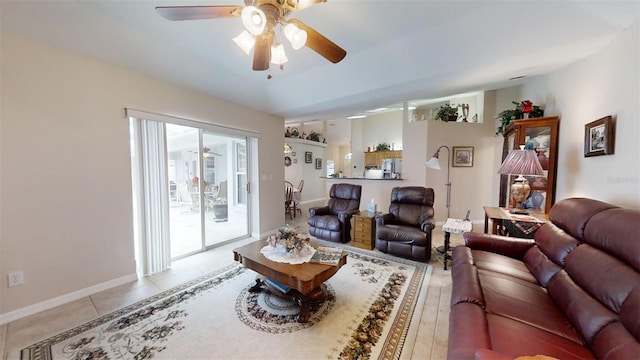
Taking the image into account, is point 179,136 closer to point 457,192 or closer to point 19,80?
point 19,80

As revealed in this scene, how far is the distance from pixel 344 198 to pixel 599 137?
3.20m

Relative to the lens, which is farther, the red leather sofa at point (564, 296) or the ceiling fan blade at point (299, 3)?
the ceiling fan blade at point (299, 3)

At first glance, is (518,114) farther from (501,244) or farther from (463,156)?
(501,244)

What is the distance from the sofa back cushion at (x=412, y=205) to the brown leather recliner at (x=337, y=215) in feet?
2.27

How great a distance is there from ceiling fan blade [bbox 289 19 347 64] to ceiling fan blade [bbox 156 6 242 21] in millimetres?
367

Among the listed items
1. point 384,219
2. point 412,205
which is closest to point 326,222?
point 384,219

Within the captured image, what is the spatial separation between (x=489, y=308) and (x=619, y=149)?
6.12 ft

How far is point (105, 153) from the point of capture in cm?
248

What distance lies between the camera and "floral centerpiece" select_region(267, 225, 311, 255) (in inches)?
88.7

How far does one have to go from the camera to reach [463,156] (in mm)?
5102

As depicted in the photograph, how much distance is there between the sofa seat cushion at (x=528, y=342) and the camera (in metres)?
1.06

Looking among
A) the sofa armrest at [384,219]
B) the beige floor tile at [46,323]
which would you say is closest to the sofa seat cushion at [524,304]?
the sofa armrest at [384,219]

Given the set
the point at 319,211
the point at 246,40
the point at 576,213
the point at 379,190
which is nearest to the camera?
the point at 246,40

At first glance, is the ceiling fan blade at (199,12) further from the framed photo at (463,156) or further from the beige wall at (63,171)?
the framed photo at (463,156)
